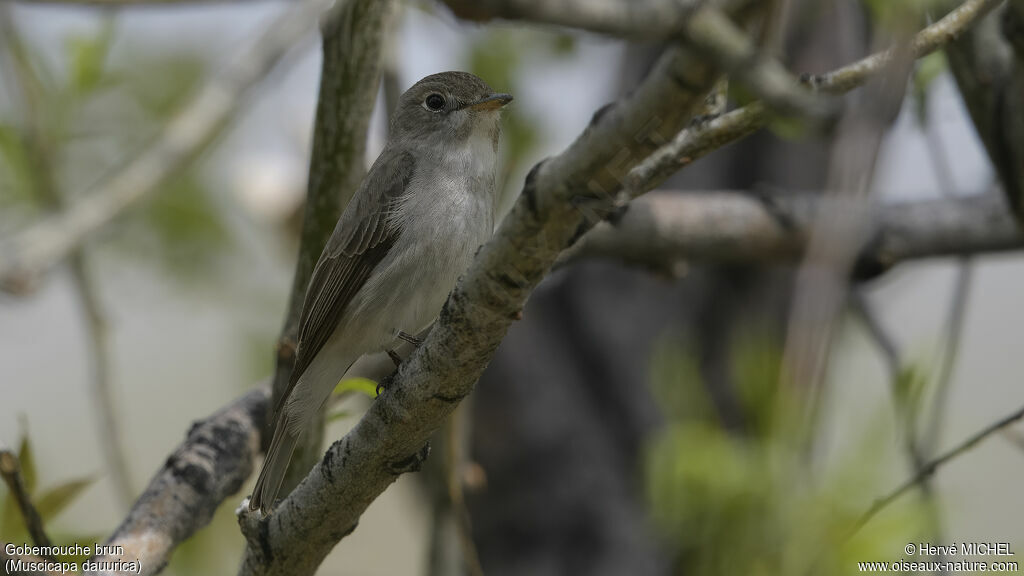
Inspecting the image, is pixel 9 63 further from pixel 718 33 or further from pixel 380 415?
pixel 718 33

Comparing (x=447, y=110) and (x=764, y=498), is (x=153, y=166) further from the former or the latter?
(x=764, y=498)

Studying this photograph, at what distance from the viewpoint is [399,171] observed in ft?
11.9

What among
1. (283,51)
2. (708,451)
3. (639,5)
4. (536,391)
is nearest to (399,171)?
(283,51)

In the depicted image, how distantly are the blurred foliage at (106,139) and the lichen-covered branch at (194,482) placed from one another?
0.98m

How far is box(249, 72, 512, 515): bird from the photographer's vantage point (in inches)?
129

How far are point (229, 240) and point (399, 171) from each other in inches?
99.2

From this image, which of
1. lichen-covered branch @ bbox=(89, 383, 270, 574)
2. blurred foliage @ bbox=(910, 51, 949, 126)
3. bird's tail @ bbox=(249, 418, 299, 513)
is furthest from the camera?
→ blurred foliage @ bbox=(910, 51, 949, 126)

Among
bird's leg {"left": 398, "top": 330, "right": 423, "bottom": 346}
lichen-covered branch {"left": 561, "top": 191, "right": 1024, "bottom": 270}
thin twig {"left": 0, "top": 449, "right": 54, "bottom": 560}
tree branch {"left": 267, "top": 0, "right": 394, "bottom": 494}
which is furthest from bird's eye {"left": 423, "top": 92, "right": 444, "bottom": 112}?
thin twig {"left": 0, "top": 449, "right": 54, "bottom": 560}

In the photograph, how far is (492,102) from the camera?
3.83m

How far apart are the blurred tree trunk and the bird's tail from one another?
2909mm

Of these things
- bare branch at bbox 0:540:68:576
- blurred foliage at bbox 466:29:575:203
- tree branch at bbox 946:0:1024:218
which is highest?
blurred foliage at bbox 466:29:575:203

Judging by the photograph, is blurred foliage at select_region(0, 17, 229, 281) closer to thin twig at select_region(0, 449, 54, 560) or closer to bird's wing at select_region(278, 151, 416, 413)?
bird's wing at select_region(278, 151, 416, 413)

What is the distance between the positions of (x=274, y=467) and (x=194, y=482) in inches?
10.1

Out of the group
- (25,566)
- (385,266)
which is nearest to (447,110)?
(385,266)
